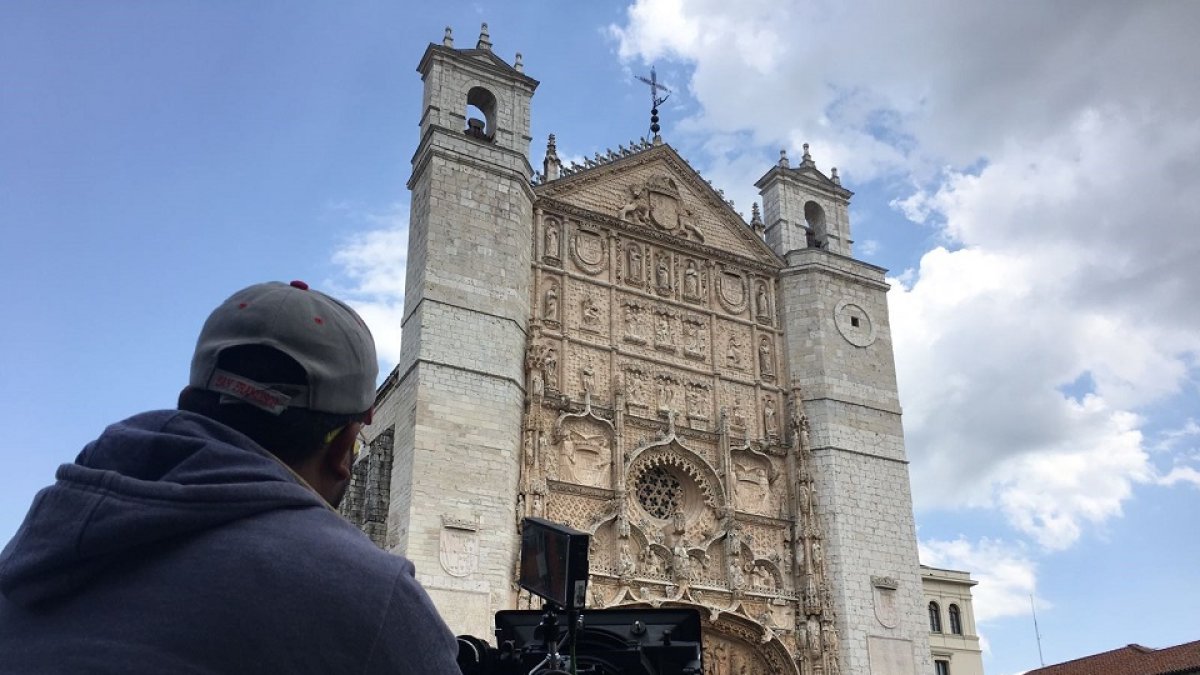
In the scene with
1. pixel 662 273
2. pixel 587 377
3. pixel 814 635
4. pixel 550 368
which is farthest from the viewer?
pixel 662 273

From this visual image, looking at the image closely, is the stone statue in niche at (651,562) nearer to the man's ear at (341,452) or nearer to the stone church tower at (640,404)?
the stone church tower at (640,404)

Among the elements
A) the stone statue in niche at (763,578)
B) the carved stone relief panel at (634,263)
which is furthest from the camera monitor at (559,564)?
the carved stone relief panel at (634,263)

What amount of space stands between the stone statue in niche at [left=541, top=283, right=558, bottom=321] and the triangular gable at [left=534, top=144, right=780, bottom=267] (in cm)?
162

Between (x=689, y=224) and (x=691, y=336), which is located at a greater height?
(x=689, y=224)

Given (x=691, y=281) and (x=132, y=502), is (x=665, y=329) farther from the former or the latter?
(x=132, y=502)

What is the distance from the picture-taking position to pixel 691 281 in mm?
17391

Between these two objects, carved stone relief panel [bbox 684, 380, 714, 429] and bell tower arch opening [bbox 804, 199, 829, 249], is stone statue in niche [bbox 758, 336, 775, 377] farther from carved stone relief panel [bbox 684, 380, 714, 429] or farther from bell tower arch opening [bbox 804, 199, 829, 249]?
bell tower arch opening [bbox 804, 199, 829, 249]

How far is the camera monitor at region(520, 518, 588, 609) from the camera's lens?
2436 mm

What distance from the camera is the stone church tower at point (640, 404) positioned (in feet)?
44.4

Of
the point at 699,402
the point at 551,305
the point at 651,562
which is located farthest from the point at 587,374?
the point at 651,562

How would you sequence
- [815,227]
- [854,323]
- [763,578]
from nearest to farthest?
[763,578] < [854,323] < [815,227]

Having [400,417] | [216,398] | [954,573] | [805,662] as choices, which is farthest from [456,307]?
[954,573]

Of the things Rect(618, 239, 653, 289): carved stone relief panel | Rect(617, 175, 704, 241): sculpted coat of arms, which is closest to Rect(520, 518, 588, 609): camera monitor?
Rect(618, 239, 653, 289): carved stone relief panel

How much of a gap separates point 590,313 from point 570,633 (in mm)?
13662
